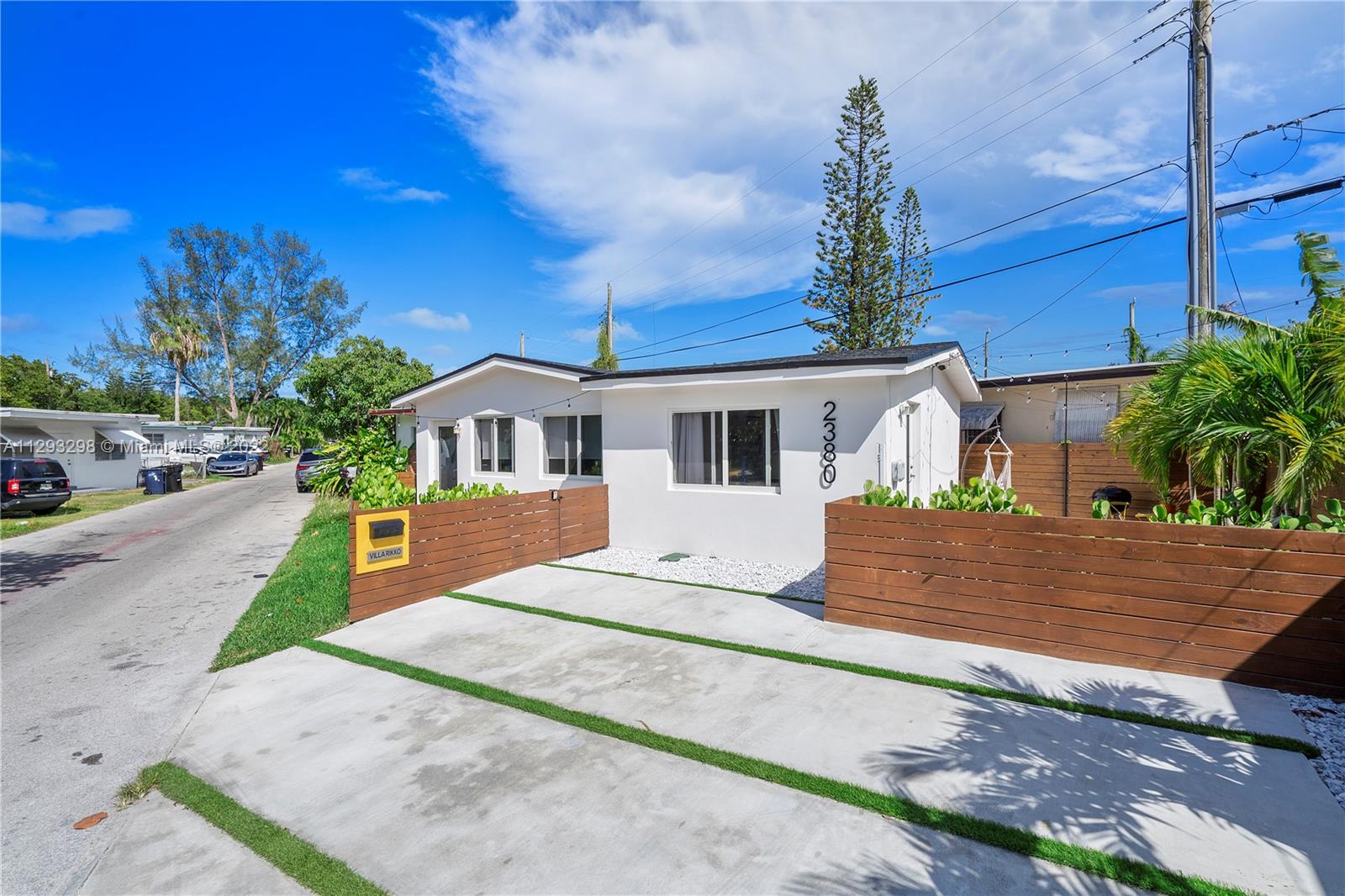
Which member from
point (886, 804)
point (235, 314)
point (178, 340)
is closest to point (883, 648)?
point (886, 804)

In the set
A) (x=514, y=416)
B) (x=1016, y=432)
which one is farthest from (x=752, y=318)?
(x=514, y=416)

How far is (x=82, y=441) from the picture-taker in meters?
23.2

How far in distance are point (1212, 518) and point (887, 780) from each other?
3.82 metres

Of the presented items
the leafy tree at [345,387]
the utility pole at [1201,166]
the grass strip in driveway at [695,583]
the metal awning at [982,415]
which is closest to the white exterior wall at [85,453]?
the leafy tree at [345,387]

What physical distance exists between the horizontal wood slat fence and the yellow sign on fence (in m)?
10.6

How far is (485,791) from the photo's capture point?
3.23 m

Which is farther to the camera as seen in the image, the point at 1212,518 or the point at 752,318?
the point at 752,318

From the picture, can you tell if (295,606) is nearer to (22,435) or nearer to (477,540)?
(477,540)

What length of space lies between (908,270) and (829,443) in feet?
51.6

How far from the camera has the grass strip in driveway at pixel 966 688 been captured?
3.57 metres

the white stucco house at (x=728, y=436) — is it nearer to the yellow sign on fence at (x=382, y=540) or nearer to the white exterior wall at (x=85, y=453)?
the yellow sign on fence at (x=382, y=540)

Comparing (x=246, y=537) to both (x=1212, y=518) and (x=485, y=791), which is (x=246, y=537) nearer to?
(x=485, y=791)

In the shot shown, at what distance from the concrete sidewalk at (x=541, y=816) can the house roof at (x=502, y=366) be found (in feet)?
22.6

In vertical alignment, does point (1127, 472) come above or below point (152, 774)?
above
